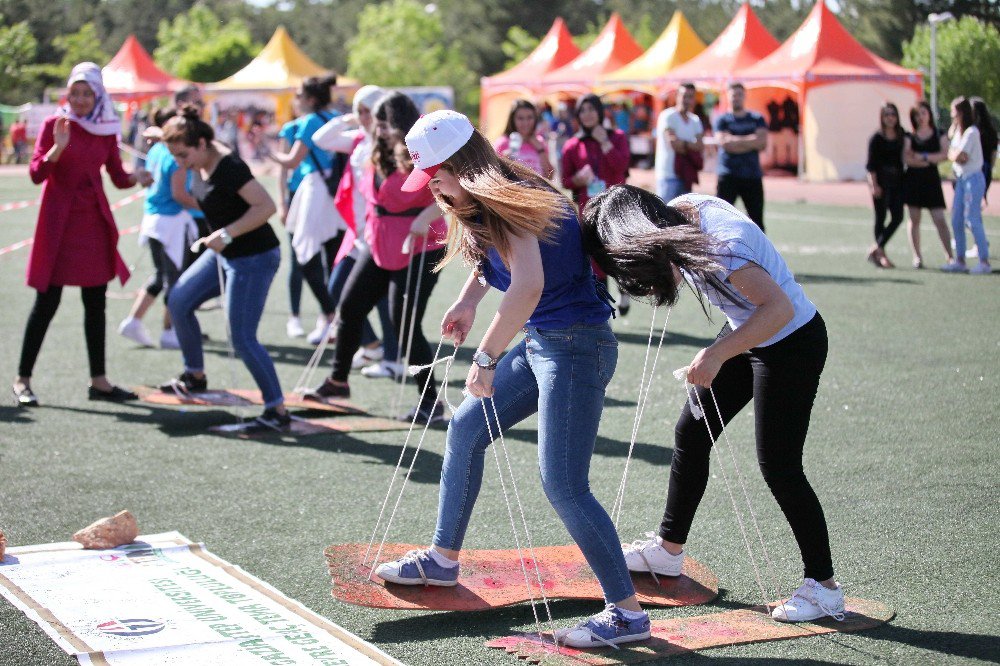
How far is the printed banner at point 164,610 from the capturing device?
395 centimetres

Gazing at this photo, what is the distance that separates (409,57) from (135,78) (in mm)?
24488

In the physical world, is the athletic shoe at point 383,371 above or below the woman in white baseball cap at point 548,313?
below

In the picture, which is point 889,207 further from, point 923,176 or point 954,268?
point 954,268

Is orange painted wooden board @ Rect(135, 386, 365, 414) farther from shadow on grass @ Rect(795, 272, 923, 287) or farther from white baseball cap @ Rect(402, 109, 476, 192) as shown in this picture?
shadow on grass @ Rect(795, 272, 923, 287)

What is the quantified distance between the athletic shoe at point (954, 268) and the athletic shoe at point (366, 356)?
7569 millimetres

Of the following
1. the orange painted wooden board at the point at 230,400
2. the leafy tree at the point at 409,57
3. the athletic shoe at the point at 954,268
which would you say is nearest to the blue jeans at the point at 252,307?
the orange painted wooden board at the point at 230,400

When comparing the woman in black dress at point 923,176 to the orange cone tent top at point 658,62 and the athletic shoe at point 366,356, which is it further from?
the orange cone tent top at point 658,62

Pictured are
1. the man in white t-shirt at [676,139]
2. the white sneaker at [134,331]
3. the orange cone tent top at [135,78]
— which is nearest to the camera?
the white sneaker at [134,331]

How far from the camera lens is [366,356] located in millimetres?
9484

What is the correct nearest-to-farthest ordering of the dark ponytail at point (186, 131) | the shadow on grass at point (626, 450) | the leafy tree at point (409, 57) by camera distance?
the shadow on grass at point (626, 450)
the dark ponytail at point (186, 131)
the leafy tree at point (409, 57)

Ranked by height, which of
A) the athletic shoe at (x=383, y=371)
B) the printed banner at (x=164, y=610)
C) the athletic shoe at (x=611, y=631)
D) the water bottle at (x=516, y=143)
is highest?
the water bottle at (x=516, y=143)

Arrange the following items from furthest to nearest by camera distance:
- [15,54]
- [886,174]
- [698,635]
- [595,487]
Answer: [15,54], [886,174], [595,487], [698,635]

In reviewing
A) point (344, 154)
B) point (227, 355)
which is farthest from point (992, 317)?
point (227, 355)

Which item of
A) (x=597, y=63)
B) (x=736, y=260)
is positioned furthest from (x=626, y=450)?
(x=597, y=63)
